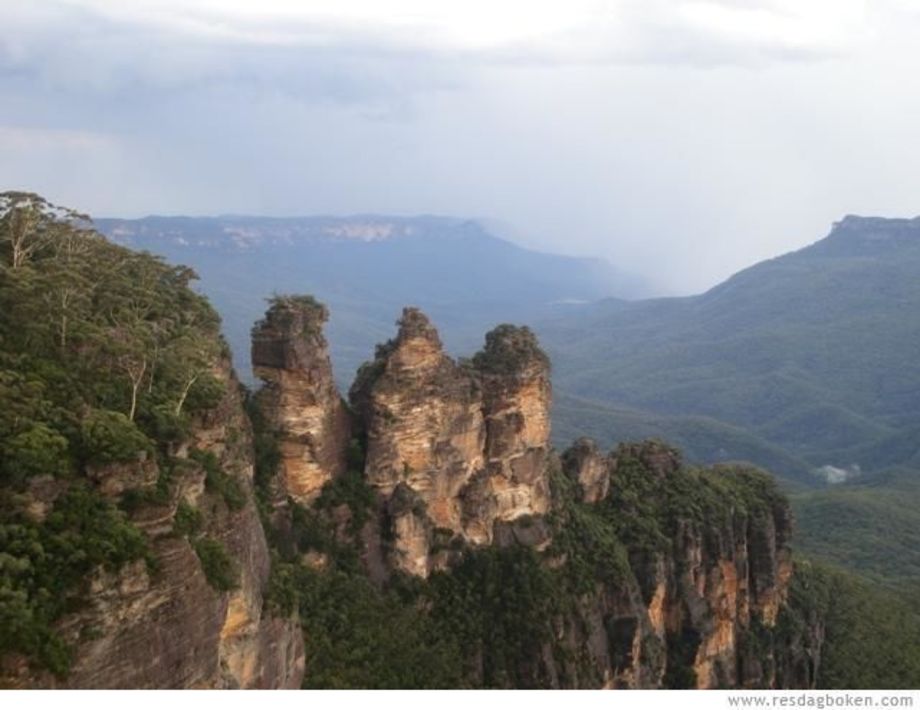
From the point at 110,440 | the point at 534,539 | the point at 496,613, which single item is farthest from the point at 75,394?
the point at 534,539

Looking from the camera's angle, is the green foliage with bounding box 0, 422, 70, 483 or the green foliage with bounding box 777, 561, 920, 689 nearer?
the green foliage with bounding box 0, 422, 70, 483

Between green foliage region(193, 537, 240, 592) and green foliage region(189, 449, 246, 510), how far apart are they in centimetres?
158

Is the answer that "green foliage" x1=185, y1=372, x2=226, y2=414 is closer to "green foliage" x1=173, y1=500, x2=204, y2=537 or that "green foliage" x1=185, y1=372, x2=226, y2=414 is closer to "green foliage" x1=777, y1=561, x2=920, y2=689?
"green foliage" x1=173, y1=500, x2=204, y2=537

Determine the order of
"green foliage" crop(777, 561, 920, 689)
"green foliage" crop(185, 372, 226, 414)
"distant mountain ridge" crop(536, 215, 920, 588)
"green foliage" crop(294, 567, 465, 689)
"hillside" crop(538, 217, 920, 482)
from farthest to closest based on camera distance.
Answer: "hillside" crop(538, 217, 920, 482)
"distant mountain ridge" crop(536, 215, 920, 588)
"green foliage" crop(777, 561, 920, 689)
"green foliage" crop(294, 567, 465, 689)
"green foliage" crop(185, 372, 226, 414)

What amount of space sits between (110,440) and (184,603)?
11.9 feet

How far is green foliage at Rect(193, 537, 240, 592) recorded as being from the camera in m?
21.4

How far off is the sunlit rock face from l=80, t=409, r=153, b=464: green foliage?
49.8ft

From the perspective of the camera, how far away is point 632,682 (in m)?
39.0

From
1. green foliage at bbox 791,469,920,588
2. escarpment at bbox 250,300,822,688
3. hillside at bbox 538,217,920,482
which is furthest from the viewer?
hillside at bbox 538,217,920,482

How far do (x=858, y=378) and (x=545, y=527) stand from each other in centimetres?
14753

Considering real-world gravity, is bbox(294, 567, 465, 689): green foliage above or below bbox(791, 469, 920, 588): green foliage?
above

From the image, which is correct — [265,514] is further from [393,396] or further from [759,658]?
[759,658]

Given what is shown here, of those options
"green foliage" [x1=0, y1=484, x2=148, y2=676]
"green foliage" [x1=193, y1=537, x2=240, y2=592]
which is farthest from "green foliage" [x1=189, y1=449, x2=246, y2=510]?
"green foliage" [x1=0, y1=484, x2=148, y2=676]

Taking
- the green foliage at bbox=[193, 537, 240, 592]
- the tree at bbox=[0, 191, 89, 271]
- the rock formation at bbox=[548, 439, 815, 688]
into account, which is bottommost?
the rock formation at bbox=[548, 439, 815, 688]
